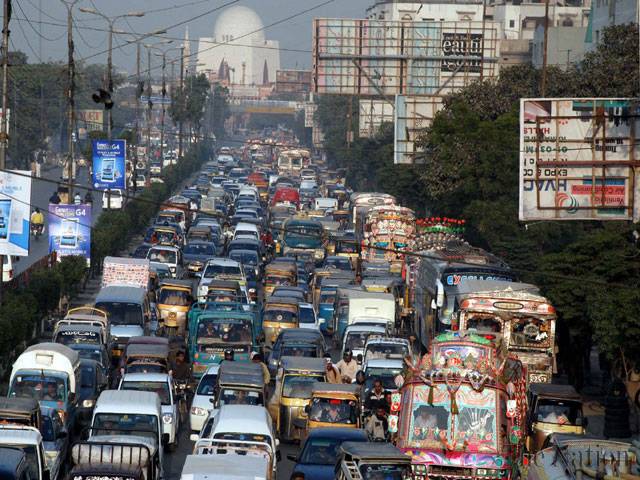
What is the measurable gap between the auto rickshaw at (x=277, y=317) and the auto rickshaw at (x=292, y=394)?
10452mm

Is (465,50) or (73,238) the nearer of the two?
(73,238)

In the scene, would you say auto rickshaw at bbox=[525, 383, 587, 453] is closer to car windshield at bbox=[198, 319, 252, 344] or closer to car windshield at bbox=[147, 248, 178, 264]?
car windshield at bbox=[198, 319, 252, 344]

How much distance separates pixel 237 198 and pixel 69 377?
63.2m

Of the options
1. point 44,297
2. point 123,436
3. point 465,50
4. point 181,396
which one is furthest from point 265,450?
point 465,50

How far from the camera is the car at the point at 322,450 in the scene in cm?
2150

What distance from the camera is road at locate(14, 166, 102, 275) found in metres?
58.2

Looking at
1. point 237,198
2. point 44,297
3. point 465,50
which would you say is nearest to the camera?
point 44,297

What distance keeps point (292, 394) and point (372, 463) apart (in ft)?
32.8

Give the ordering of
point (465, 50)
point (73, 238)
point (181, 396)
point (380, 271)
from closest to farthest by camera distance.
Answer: point (181, 396), point (73, 238), point (380, 271), point (465, 50)

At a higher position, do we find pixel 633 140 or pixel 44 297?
pixel 633 140

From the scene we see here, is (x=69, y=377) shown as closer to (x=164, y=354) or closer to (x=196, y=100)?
(x=164, y=354)

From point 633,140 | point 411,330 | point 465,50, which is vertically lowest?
point 411,330

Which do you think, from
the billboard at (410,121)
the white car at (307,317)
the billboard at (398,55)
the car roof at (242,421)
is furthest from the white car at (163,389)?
the billboard at (398,55)

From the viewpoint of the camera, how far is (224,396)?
26.8m
